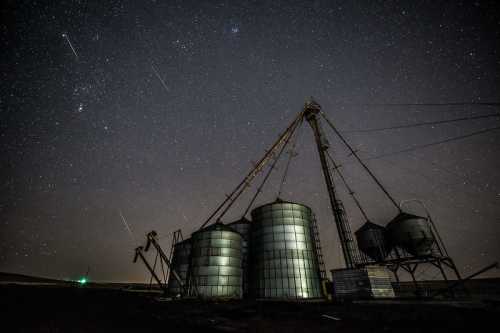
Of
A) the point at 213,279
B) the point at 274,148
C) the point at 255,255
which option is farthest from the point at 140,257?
the point at 274,148

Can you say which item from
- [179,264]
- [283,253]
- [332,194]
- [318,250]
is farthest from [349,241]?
[179,264]

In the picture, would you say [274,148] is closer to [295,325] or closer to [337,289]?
[337,289]

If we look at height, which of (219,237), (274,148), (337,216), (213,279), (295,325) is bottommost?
(295,325)

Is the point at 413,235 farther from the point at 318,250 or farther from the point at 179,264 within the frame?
the point at 179,264

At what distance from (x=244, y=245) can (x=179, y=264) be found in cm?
726

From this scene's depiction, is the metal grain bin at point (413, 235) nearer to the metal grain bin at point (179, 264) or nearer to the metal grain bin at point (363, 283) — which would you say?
the metal grain bin at point (363, 283)

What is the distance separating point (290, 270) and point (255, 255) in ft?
13.0

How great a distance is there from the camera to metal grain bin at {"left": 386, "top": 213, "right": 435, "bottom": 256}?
762 inches

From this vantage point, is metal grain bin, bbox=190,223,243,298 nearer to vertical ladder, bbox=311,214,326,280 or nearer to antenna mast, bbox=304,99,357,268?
vertical ladder, bbox=311,214,326,280

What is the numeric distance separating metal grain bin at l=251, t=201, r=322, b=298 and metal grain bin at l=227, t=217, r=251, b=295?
119 centimetres

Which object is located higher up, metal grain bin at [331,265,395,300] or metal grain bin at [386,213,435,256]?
metal grain bin at [386,213,435,256]

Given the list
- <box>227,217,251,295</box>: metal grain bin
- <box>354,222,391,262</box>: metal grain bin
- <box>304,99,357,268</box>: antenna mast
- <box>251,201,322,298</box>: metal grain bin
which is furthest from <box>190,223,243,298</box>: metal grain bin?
<box>354,222,391,262</box>: metal grain bin

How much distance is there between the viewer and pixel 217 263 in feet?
59.7

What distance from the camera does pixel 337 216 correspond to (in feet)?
66.9
